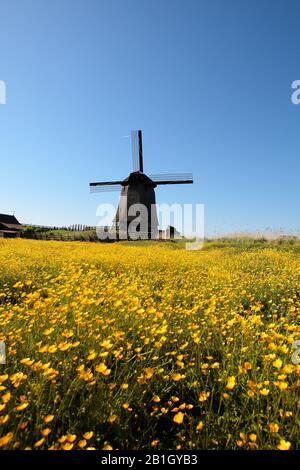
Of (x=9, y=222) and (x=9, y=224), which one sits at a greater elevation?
(x=9, y=222)

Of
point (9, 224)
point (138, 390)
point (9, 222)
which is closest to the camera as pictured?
point (138, 390)

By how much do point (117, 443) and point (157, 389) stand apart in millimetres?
558

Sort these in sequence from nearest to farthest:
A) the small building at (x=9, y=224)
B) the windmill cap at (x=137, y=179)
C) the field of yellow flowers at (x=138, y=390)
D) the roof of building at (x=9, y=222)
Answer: the field of yellow flowers at (x=138, y=390) < the windmill cap at (x=137, y=179) < the small building at (x=9, y=224) < the roof of building at (x=9, y=222)

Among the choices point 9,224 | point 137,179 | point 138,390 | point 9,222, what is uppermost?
point 137,179

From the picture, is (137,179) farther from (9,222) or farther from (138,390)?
(9,222)

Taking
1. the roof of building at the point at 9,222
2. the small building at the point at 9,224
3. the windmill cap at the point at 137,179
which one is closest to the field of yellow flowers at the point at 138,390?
the windmill cap at the point at 137,179

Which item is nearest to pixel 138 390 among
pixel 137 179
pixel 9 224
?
pixel 137 179

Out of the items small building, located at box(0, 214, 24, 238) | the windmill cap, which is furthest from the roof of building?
the windmill cap

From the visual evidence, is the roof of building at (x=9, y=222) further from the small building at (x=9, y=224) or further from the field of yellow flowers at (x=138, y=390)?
the field of yellow flowers at (x=138, y=390)

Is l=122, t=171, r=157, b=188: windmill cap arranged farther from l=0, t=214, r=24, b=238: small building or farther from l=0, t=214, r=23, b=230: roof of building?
l=0, t=214, r=23, b=230: roof of building

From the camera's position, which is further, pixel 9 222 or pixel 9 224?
pixel 9 222

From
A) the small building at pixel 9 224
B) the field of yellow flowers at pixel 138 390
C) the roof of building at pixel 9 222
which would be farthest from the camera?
the roof of building at pixel 9 222
